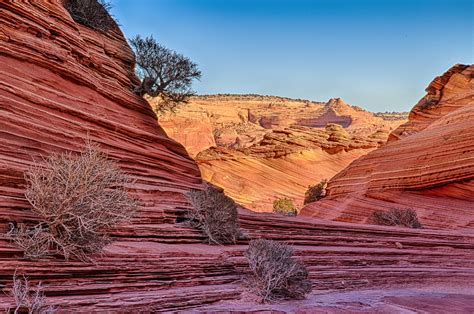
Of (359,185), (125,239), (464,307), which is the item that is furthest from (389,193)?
(125,239)

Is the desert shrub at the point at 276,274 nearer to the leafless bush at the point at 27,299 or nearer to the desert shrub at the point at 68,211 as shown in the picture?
the desert shrub at the point at 68,211

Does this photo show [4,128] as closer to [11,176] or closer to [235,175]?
[11,176]

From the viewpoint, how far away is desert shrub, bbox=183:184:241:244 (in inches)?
301

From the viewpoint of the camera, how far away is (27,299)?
398 cm

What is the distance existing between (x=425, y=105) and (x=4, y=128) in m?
24.2

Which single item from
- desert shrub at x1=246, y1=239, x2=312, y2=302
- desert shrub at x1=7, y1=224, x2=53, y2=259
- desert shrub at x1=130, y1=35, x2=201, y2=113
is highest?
desert shrub at x1=130, y1=35, x2=201, y2=113

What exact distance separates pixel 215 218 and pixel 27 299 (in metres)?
4.20

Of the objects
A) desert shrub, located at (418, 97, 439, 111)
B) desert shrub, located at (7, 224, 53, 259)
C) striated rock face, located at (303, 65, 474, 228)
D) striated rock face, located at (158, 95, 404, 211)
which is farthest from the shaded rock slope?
desert shrub, located at (418, 97, 439, 111)

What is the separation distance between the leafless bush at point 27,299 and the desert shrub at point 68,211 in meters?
0.42

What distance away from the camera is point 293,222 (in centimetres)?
959

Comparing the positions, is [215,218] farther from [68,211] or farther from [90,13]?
[90,13]

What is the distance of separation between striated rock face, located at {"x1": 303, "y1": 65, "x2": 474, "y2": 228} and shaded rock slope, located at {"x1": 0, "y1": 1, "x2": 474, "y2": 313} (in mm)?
5695

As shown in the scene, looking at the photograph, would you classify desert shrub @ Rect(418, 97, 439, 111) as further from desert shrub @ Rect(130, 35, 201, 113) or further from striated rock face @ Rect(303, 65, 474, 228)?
desert shrub @ Rect(130, 35, 201, 113)

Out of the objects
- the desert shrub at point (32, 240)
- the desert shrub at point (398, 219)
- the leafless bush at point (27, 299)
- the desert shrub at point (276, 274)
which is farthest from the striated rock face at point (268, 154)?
the leafless bush at point (27, 299)
